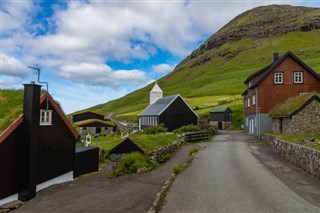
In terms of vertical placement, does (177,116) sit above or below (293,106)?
below

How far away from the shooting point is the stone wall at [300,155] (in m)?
14.8

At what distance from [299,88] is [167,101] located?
2201 centimetres

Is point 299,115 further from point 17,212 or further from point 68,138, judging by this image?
point 17,212

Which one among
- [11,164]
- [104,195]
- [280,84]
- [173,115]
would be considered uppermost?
[280,84]

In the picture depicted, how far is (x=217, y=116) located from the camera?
62.0 m

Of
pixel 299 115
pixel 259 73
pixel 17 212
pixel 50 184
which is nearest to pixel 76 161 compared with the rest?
pixel 50 184

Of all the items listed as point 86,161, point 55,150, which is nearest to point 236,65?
point 86,161

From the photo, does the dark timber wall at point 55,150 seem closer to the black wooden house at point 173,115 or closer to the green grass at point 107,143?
the green grass at point 107,143

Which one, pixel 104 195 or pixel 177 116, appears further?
pixel 177 116

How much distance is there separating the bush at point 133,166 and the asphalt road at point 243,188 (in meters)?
4.17

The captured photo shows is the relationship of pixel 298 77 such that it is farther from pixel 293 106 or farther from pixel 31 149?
pixel 31 149

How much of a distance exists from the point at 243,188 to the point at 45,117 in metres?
13.5

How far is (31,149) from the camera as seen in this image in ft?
57.2

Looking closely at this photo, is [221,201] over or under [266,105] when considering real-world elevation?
under
